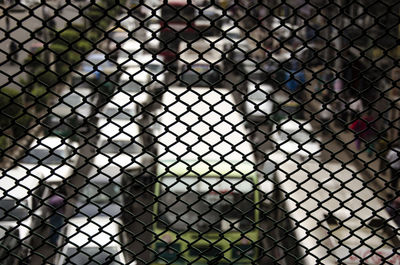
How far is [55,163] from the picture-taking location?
11.6 m

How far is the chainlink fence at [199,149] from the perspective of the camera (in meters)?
2.72

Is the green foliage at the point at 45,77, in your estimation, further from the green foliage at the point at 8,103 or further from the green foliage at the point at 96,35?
the green foliage at the point at 96,35

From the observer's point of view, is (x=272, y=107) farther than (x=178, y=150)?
Yes

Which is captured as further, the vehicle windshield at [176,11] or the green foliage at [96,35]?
the green foliage at [96,35]

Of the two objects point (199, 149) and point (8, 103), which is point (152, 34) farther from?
point (199, 149)

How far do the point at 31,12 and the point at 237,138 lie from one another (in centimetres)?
776

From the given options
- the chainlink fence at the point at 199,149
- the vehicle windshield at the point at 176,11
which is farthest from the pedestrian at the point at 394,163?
the vehicle windshield at the point at 176,11

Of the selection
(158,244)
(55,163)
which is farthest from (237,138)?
(55,163)

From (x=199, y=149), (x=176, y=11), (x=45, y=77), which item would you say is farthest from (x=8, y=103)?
(x=45, y=77)

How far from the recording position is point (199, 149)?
9.70 m

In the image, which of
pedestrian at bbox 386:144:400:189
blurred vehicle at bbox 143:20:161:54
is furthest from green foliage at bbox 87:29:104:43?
pedestrian at bbox 386:144:400:189

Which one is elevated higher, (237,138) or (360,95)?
(360,95)

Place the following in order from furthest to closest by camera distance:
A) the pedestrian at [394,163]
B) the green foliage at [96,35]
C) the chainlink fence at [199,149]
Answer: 1. the green foliage at [96,35]
2. the pedestrian at [394,163]
3. the chainlink fence at [199,149]

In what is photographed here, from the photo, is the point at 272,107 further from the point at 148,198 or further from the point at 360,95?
the point at 360,95
